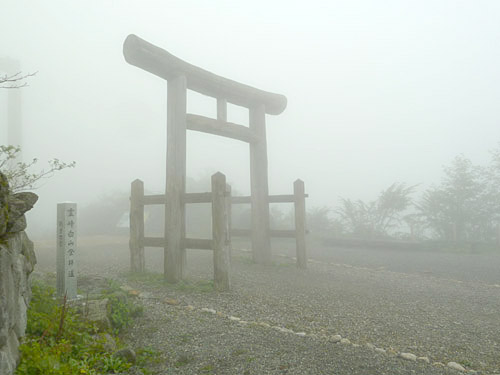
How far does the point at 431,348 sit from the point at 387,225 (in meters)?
13.1

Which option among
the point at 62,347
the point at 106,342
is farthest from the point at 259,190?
the point at 62,347

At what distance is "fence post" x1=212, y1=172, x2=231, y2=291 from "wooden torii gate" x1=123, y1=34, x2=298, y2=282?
32.3 inches

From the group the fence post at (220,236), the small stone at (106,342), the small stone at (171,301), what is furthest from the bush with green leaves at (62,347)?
the fence post at (220,236)

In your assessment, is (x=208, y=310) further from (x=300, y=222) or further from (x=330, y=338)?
(x=300, y=222)

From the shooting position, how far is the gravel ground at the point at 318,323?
9.23 ft

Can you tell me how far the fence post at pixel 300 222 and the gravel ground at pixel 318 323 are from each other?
463 millimetres

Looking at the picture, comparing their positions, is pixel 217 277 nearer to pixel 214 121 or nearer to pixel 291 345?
pixel 291 345

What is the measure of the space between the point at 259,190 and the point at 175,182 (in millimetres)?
2576

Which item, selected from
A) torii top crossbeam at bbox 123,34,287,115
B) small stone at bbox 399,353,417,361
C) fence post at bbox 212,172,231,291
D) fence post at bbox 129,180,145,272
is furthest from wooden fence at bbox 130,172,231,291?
small stone at bbox 399,353,417,361

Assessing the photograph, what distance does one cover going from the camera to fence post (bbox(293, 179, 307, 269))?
7.37m

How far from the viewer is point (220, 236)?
5176 mm

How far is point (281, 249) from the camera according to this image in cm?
1127

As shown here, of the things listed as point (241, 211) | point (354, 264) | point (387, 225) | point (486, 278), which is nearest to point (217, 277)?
point (354, 264)

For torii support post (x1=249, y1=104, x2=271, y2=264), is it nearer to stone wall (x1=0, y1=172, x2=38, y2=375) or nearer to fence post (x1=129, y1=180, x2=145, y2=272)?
fence post (x1=129, y1=180, x2=145, y2=272)
